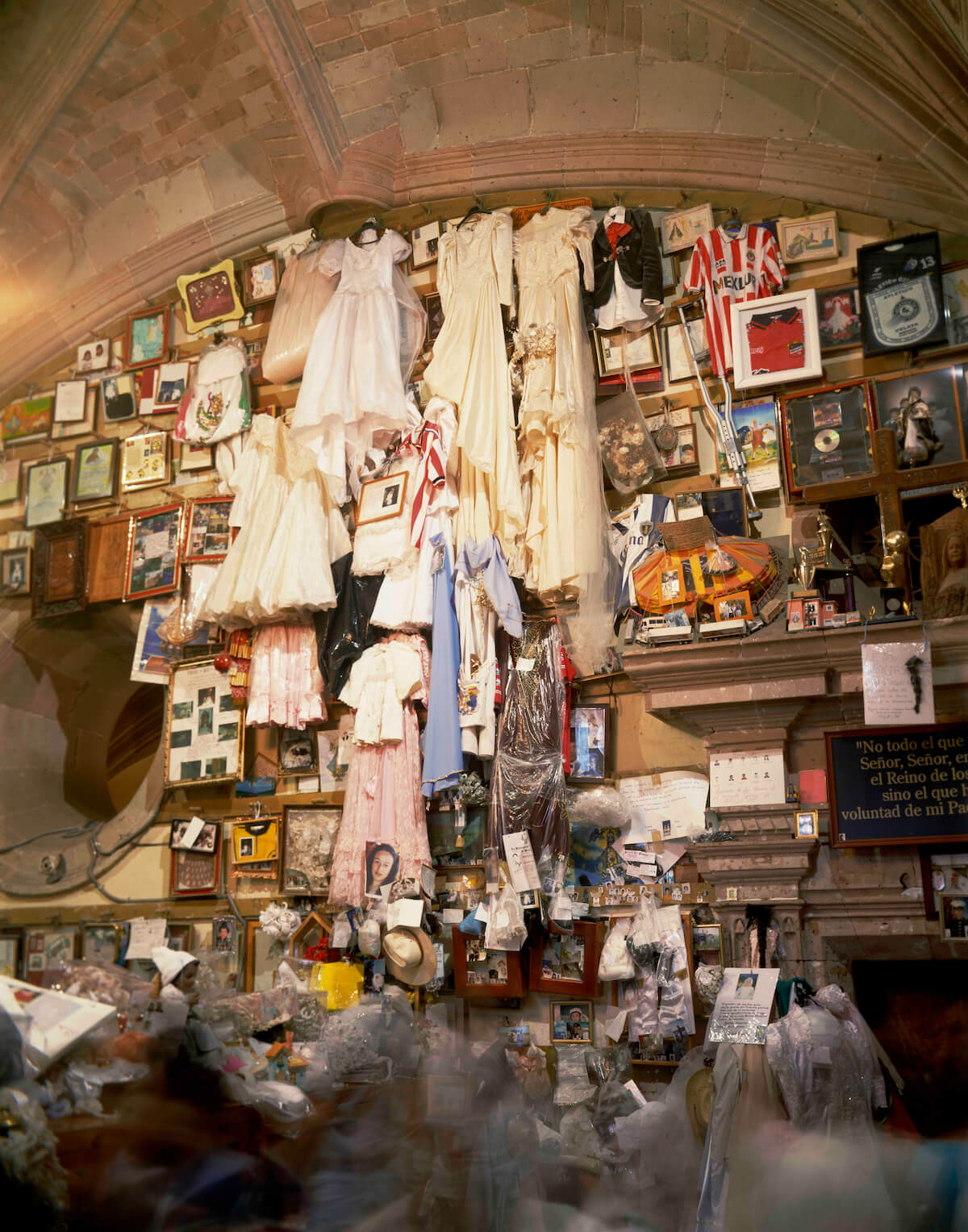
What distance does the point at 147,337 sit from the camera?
6660 mm

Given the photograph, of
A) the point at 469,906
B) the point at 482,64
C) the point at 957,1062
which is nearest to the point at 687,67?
the point at 482,64

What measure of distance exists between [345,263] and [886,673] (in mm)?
3618

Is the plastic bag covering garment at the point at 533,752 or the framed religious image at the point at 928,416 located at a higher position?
the framed religious image at the point at 928,416

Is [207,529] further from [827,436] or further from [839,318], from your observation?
[839,318]

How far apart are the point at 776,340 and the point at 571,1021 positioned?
3.18 metres

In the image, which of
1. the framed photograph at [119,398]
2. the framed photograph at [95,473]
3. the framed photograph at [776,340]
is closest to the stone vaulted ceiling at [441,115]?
the framed photograph at [119,398]

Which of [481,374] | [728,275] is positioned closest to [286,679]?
[481,374]

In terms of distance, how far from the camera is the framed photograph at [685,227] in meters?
5.24

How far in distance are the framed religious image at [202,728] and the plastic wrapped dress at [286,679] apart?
1.08 ft

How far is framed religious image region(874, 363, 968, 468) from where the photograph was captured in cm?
440

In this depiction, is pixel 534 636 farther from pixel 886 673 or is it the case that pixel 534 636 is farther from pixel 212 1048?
pixel 212 1048

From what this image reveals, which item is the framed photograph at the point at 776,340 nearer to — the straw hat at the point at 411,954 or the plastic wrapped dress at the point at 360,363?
the plastic wrapped dress at the point at 360,363

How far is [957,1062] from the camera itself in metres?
4.20

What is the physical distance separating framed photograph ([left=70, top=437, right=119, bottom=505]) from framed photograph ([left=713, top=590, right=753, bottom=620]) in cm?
388
